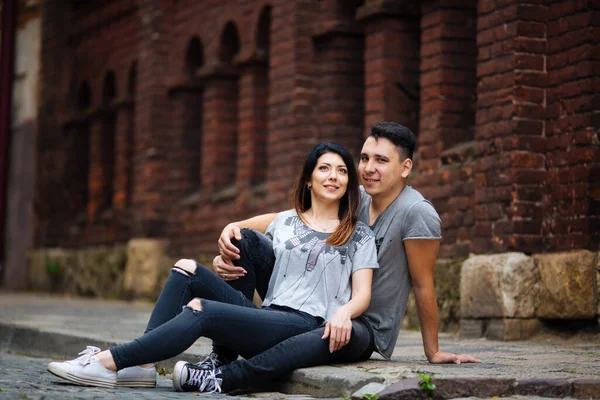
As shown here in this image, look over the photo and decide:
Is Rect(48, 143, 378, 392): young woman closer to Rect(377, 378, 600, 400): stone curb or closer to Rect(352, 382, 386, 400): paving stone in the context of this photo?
Rect(352, 382, 386, 400): paving stone

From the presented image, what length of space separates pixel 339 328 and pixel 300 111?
6564mm

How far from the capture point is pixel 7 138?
19.3 m

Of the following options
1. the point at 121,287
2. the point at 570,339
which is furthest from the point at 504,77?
the point at 121,287

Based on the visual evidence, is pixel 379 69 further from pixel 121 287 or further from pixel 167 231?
pixel 121 287

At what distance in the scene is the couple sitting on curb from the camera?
18.1 ft

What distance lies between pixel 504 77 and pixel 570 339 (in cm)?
189

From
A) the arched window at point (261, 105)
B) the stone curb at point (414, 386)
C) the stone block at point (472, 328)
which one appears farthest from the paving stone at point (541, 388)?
the arched window at point (261, 105)

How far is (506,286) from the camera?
834 cm

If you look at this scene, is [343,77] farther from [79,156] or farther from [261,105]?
[79,156]

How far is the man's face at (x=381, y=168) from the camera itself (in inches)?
231

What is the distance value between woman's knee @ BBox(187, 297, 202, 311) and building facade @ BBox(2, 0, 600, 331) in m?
1.14

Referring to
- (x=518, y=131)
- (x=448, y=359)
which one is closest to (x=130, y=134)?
(x=518, y=131)

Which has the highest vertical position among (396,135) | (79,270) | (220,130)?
(220,130)

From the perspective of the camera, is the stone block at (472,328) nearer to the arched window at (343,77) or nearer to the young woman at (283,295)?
the young woman at (283,295)
